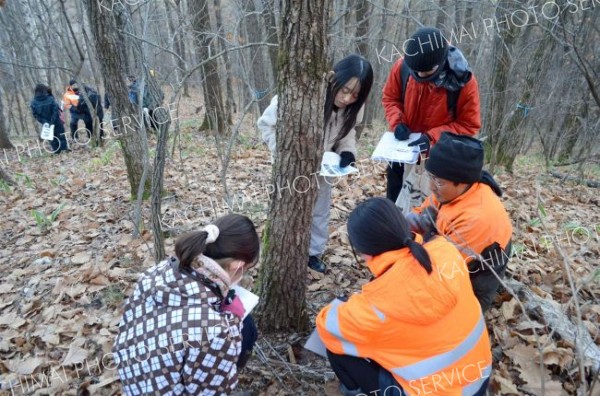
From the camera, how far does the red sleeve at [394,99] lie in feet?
9.39

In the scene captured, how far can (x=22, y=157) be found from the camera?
26.2ft

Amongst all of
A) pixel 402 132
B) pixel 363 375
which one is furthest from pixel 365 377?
pixel 402 132

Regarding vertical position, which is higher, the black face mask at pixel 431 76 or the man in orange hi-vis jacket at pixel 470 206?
the black face mask at pixel 431 76

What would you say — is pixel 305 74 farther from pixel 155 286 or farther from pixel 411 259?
pixel 155 286

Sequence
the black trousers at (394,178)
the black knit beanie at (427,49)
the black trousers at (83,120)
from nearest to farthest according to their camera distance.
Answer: the black knit beanie at (427,49), the black trousers at (394,178), the black trousers at (83,120)

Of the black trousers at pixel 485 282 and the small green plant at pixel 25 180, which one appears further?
the small green plant at pixel 25 180

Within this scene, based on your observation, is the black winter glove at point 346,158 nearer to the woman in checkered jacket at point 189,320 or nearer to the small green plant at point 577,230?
the woman in checkered jacket at point 189,320

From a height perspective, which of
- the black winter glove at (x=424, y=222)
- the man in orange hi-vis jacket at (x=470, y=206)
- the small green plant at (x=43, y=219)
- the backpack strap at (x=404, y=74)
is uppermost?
the backpack strap at (x=404, y=74)

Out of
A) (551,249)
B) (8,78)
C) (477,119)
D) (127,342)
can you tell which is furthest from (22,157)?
(551,249)

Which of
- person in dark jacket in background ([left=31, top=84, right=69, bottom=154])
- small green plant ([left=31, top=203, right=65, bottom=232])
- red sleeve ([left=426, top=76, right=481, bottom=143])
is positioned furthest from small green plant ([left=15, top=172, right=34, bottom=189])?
red sleeve ([left=426, top=76, right=481, bottom=143])

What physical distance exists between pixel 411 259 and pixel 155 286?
107 cm

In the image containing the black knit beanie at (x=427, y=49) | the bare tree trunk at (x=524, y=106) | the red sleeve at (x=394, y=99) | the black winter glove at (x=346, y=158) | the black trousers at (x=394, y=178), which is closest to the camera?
the black knit beanie at (x=427, y=49)

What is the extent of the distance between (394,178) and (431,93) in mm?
801

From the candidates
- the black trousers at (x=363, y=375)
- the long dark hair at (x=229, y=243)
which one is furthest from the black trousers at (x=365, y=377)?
the long dark hair at (x=229, y=243)
